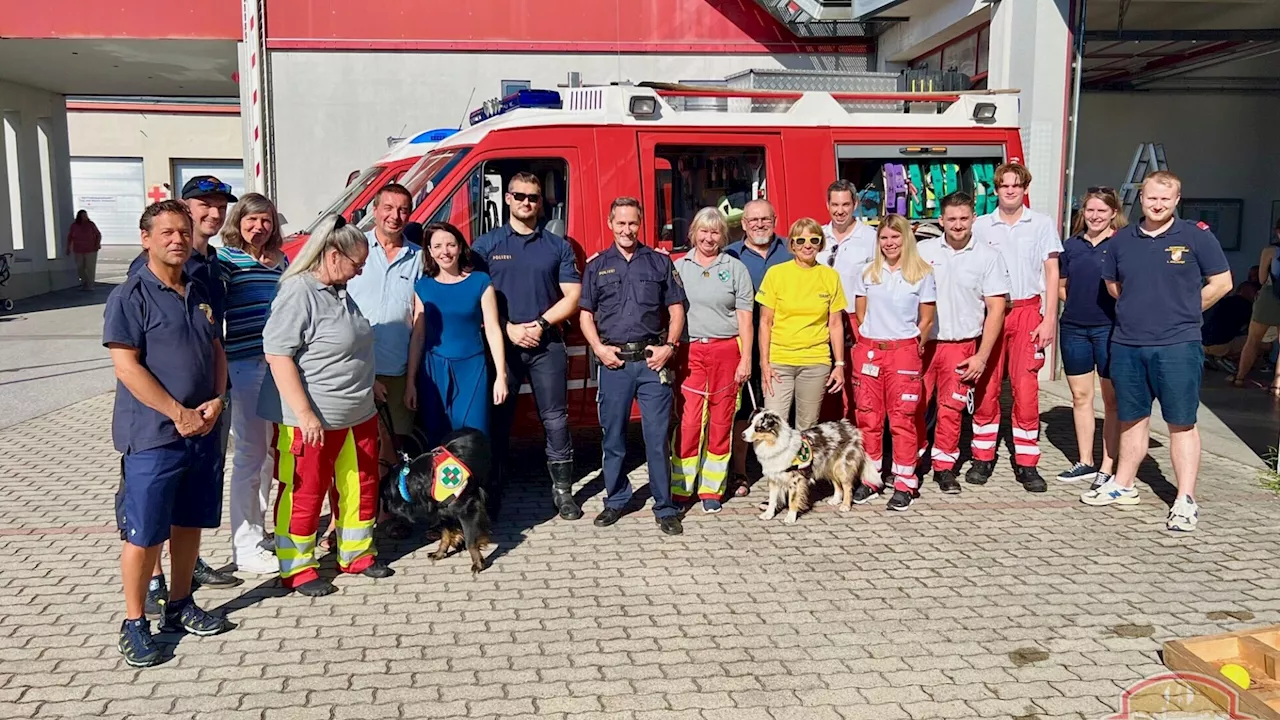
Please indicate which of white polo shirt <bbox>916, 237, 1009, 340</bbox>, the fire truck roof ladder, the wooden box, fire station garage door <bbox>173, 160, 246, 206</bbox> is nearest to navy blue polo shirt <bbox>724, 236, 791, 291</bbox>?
white polo shirt <bbox>916, 237, 1009, 340</bbox>

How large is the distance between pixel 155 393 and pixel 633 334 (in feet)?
8.39

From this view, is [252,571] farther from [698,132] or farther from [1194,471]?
[1194,471]

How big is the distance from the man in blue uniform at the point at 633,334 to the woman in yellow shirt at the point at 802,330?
650mm

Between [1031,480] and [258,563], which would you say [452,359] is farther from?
[1031,480]

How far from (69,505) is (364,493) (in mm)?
2619

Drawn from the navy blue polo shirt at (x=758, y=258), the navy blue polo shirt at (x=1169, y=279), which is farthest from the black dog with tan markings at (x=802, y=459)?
the navy blue polo shirt at (x=1169, y=279)

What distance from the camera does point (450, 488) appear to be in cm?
512

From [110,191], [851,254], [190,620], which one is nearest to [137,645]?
[190,620]

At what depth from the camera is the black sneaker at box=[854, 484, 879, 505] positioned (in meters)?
6.54

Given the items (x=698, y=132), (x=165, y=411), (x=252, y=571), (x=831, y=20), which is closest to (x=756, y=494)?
(x=698, y=132)

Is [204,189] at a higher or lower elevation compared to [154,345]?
higher

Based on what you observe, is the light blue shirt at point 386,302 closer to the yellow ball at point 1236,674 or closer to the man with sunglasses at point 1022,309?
the man with sunglasses at point 1022,309

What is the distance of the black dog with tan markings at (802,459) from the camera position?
19.6 feet

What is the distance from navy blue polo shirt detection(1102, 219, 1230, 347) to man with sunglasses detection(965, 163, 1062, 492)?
68cm
